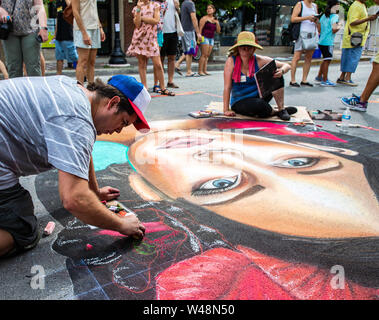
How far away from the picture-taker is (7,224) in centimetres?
166

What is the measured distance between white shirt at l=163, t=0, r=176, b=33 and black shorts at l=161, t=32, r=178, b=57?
3.0 inches

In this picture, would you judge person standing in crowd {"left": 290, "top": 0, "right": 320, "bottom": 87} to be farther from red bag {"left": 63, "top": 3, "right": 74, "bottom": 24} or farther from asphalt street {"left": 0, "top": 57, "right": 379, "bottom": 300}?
red bag {"left": 63, "top": 3, "right": 74, "bottom": 24}

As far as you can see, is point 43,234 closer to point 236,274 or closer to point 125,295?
point 125,295

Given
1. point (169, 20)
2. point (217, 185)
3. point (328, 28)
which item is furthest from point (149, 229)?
point (328, 28)

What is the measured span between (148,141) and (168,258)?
1.82m

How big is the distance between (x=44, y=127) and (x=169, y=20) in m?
5.26

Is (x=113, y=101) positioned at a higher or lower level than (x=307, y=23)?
lower

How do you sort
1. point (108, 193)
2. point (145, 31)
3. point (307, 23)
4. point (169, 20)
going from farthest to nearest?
1. point (307, 23)
2. point (169, 20)
3. point (145, 31)
4. point (108, 193)

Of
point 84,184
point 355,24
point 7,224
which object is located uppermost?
point 355,24

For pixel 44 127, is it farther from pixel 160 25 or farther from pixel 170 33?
pixel 170 33

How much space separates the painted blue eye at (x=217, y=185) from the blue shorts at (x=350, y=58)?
5.46 m

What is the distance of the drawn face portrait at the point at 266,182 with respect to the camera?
6.90 feet

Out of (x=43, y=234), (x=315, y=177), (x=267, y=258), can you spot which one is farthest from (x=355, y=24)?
(x=43, y=234)

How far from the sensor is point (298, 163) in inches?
114
